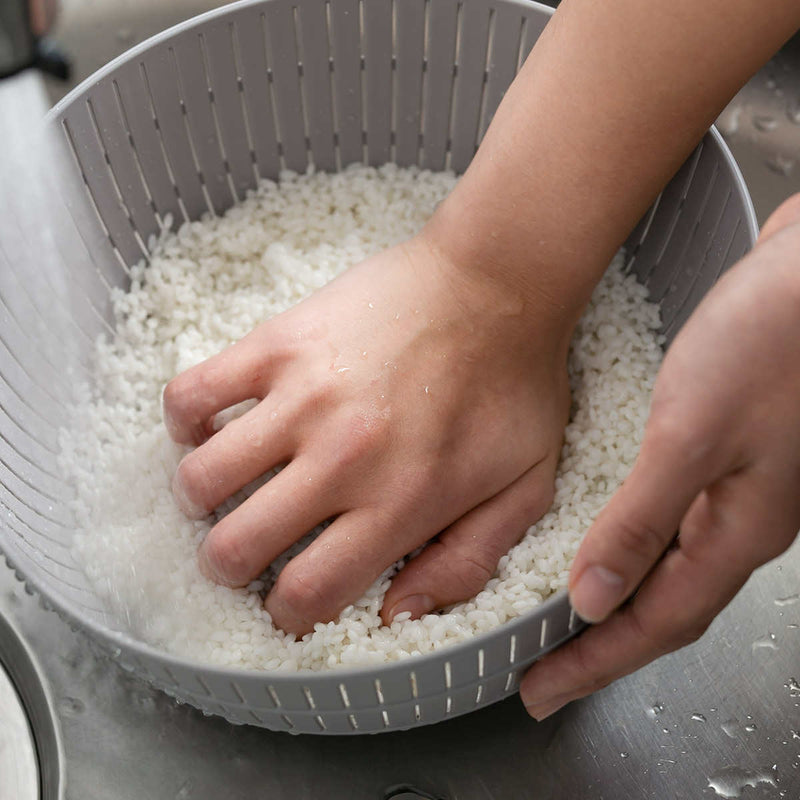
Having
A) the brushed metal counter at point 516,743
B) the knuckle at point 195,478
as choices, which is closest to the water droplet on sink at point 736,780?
the brushed metal counter at point 516,743

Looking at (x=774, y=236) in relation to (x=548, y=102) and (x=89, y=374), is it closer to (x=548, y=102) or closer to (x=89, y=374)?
(x=548, y=102)

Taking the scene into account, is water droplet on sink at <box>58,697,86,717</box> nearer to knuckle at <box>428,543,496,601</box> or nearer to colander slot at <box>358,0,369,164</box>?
knuckle at <box>428,543,496,601</box>

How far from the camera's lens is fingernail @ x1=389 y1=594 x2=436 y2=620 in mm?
574

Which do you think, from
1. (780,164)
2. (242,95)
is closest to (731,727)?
(780,164)

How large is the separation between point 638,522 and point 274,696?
0.68 feet

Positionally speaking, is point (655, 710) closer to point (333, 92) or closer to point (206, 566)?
point (206, 566)

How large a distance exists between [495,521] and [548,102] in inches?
10.5

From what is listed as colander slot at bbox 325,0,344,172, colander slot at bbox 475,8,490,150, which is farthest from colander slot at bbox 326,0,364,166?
colander slot at bbox 475,8,490,150

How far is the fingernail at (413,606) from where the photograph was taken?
57 cm

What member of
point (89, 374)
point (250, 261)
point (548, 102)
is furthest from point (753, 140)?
point (89, 374)

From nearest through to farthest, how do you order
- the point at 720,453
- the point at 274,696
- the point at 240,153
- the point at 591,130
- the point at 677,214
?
the point at 720,453 < the point at 274,696 < the point at 591,130 < the point at 677,214 < the point at 240,153

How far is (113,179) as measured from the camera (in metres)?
0.72

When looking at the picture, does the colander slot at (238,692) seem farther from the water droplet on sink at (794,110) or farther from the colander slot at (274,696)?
the water droplet on sink at (794,110)

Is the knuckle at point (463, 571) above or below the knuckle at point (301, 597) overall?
below
